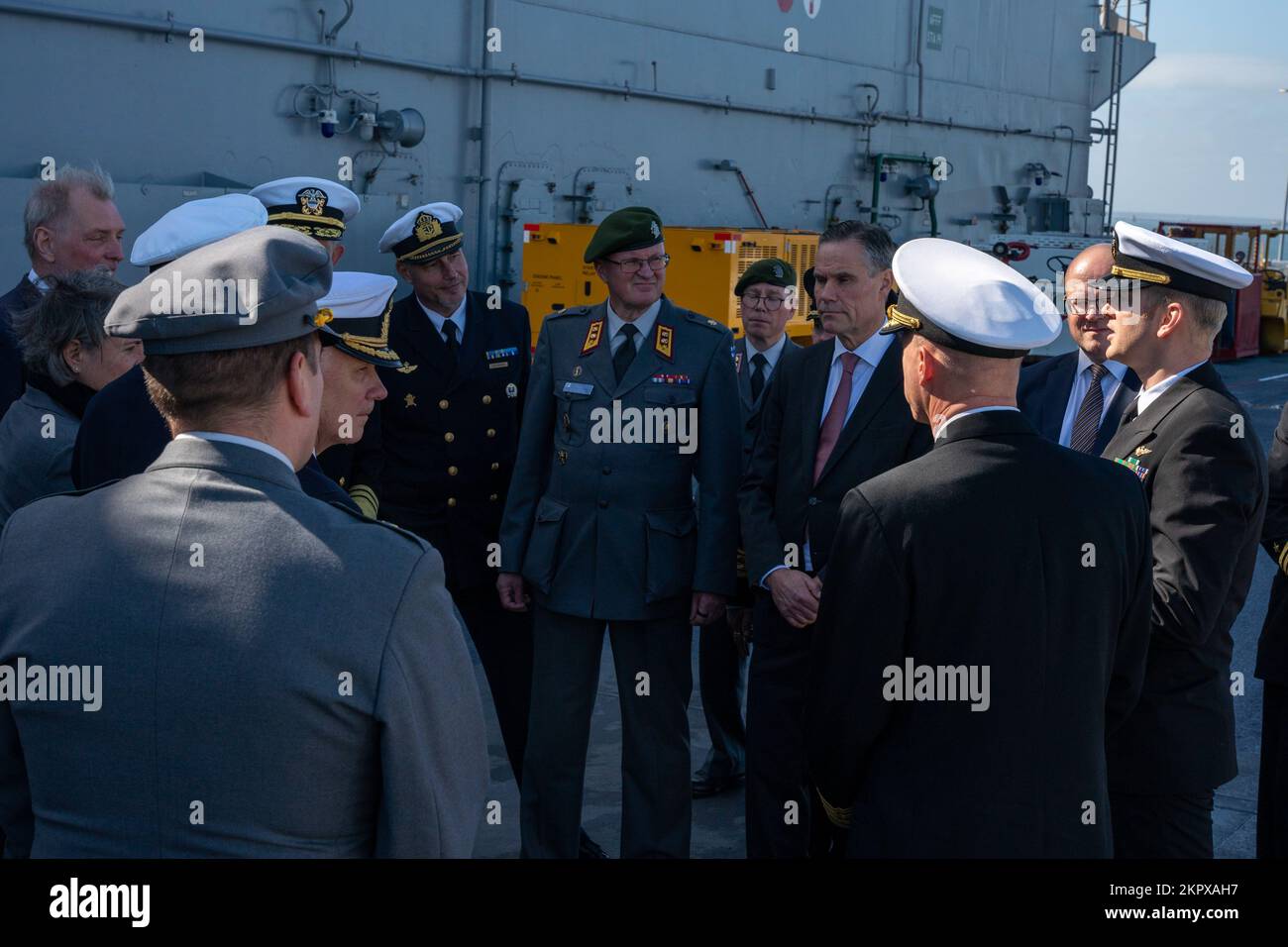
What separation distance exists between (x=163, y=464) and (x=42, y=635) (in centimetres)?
27

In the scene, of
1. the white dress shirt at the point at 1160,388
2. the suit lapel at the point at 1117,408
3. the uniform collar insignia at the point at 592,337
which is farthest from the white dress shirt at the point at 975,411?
the uniform collar insignia at the point at 592,337

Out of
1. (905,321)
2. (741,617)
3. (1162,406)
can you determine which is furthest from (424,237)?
(1162,406)

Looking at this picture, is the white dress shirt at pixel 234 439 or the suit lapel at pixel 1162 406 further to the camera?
the suit lapel at pixel 1162 406

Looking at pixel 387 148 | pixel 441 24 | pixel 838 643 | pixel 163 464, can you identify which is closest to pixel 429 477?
pixel 838 643

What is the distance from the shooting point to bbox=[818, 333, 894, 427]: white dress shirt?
12.3 feet

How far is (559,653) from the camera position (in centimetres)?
410

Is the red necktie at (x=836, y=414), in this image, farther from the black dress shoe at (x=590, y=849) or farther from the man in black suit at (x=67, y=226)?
the man in black suit at (x=67, y=226)

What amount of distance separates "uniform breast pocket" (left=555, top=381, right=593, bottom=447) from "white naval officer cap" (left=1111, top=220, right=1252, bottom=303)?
Result: 68.5 inches

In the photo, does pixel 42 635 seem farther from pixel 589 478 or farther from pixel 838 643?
pixel 589 478

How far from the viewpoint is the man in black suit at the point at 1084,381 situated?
367 centimetres

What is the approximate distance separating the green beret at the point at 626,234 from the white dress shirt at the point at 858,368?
71 cm
